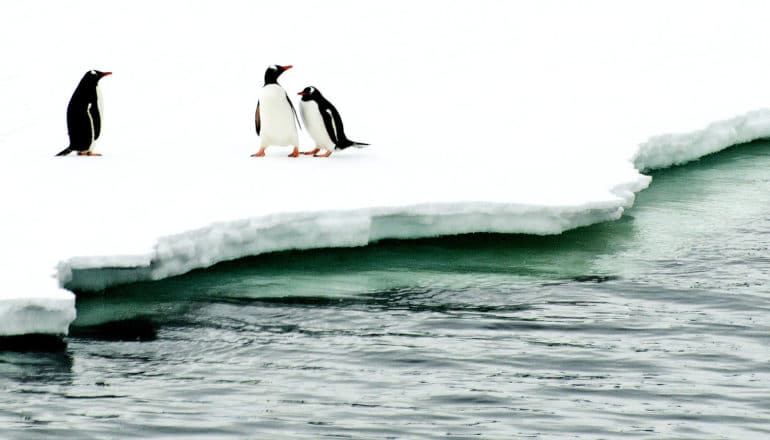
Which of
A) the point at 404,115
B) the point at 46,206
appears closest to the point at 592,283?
the point at 46,206

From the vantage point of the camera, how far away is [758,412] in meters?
5.95

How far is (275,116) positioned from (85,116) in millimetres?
1450

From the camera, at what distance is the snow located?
8008 millimetres

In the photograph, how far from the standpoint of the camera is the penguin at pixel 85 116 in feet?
33.1

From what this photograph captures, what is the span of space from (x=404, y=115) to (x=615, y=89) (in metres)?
2.76

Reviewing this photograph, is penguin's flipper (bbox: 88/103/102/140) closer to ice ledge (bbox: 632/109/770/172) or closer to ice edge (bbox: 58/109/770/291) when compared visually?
ice edge (bbox: 58/109/770/291)

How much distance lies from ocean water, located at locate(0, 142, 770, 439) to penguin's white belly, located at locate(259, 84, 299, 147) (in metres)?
1.76

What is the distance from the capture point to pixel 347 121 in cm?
1255

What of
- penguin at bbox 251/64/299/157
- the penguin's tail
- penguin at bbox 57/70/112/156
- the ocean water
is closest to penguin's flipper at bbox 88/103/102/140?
penguin at bbox 57/70/112/156

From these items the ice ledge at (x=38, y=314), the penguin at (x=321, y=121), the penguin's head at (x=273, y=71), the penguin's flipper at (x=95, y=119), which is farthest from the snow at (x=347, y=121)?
the penguin's head at (x=273, y=71)

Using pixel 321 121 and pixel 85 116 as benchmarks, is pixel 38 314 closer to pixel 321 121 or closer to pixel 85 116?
pixel 85 116

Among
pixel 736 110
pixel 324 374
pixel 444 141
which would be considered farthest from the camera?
pixel 736 110

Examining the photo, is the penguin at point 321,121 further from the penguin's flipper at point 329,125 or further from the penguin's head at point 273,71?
the penguin's head at point 273,71

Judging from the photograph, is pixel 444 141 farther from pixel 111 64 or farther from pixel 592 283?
pixel 111 64
